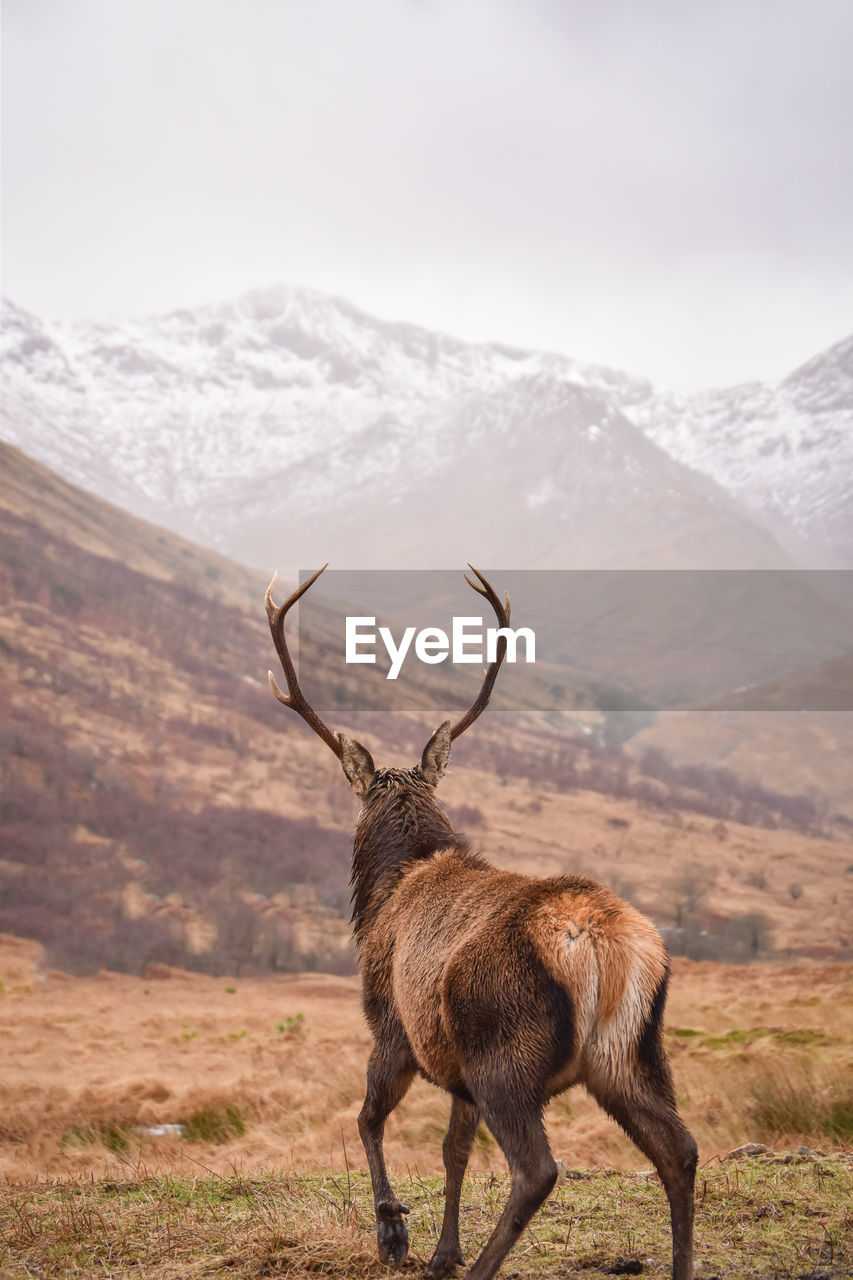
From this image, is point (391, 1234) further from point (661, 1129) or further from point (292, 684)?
point (292, 684)

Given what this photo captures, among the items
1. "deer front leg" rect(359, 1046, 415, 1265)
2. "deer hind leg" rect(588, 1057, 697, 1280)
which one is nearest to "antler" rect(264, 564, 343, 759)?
"deer front leg" rect(359, 1046, 415, 1265)

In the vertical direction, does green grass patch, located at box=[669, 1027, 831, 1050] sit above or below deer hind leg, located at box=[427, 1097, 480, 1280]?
below

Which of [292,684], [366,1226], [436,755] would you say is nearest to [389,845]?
[436,755]

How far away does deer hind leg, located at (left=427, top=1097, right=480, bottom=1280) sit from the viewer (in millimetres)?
5359

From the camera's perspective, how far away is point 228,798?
46.5 m

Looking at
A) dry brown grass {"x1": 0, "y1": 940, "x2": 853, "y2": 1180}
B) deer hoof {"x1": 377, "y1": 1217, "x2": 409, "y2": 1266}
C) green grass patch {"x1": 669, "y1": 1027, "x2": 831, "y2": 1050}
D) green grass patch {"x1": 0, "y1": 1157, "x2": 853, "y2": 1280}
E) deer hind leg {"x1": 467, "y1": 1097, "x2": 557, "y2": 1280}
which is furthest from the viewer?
green grass patch {"x1": 669, "y1": 1027, "x2": 831, "y2": 1050}

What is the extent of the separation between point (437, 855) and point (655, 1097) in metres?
2.10

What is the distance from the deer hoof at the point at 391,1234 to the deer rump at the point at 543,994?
2.89 ft

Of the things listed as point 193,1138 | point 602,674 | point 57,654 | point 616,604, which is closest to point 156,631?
point 57,654

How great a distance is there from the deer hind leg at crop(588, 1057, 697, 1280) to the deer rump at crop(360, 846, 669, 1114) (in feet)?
0.18

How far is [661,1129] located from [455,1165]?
58.7 inches

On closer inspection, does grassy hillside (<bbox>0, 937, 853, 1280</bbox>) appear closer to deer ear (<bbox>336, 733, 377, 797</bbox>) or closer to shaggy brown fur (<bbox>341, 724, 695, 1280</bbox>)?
shaggy brown fur (<bbox>341, 724, 695, 1280</bbox>)

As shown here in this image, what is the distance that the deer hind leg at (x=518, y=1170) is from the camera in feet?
14.7

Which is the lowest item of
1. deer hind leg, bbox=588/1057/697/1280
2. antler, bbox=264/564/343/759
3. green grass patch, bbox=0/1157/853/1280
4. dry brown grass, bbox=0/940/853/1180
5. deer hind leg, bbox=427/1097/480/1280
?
dry brown grass, bbox=0/940/853/1180
